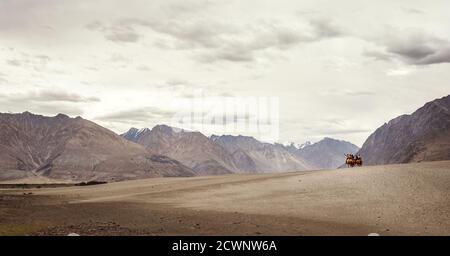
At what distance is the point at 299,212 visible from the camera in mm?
31281

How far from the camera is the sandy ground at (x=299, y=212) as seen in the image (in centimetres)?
2409

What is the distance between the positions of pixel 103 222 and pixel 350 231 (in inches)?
566

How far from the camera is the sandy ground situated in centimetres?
2409
